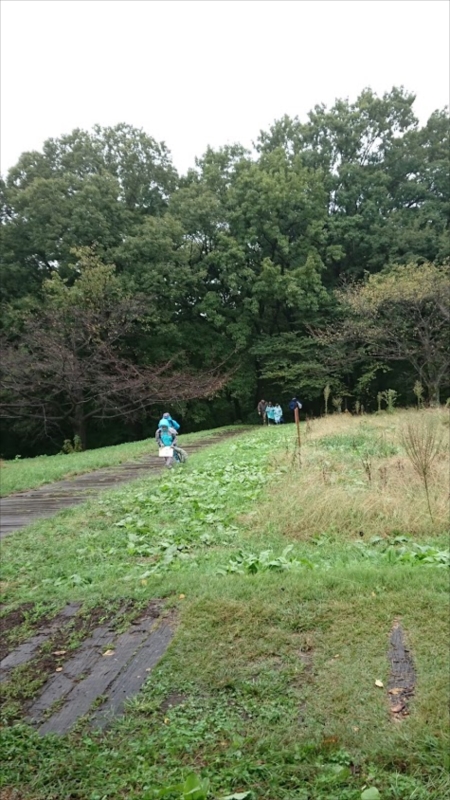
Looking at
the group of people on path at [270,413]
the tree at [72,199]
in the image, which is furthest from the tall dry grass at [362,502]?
the tree at [72,199]

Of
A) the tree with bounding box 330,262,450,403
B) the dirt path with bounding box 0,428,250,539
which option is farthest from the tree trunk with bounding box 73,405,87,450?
the tree with bounding box 330,262,450,403

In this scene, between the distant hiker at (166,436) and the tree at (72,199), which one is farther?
the tree at (72,199)

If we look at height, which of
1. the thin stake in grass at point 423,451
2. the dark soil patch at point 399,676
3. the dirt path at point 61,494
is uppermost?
the thin stake in grass at point 423,451

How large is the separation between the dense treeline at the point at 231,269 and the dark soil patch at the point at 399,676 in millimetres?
18586

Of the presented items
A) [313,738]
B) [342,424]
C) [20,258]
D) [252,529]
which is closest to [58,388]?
[20,258]

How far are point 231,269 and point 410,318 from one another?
33.1ft

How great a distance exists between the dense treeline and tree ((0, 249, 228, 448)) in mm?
112

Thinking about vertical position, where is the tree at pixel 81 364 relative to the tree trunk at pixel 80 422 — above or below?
above

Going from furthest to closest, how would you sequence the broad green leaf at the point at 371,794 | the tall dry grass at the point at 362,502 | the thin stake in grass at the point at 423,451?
the thin stake in grass at the point at 423,451, the tall dry grass at the point at 362,502, the broad green leaf at the point at 371,794

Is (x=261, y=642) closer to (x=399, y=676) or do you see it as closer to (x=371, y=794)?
(x=399, y=676)

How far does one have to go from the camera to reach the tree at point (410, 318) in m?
22.8

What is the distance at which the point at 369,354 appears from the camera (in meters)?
27.7

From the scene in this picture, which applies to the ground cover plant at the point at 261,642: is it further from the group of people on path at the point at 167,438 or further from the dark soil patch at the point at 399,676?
the group of people on path at the point at 167,438

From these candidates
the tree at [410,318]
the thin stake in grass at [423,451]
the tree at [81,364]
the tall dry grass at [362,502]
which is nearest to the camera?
the tall dry grass at [362,502]
